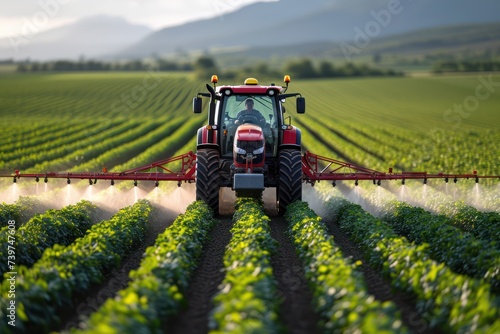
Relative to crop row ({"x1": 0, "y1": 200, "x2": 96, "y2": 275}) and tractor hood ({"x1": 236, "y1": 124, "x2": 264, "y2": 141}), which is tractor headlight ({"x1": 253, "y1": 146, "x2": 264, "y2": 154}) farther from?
crop row ({"x1": 0, "y1": 200, "x2": 96, "y2": 275})

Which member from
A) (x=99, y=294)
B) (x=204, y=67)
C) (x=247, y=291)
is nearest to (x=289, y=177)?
(x=99, y=294)

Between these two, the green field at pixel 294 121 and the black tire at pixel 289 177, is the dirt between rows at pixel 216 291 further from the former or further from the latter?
the green field at pixel 294 121

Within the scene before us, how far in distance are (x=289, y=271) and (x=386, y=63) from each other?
4502 inches

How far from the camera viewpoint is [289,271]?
31.7ft

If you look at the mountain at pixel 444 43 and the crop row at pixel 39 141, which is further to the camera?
the mountain at pixel 444 43

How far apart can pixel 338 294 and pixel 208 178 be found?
7764 millimetres

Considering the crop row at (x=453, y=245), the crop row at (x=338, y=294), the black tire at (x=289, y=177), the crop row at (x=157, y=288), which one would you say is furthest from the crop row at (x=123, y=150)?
the crop row at (x=338, y=294)

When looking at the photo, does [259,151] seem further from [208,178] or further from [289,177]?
[208,178]

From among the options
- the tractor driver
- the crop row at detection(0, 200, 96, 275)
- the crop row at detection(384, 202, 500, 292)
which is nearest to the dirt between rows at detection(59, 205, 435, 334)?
the crop row at detection(384, 202, 500, 292)

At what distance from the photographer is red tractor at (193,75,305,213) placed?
14422 mm

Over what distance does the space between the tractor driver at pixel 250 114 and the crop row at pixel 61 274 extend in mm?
4256

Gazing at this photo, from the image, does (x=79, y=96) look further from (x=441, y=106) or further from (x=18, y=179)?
(x=18, y=179)

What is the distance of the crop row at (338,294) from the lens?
601cm

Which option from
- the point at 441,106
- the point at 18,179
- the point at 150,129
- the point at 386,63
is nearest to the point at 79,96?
the point at 150,129
